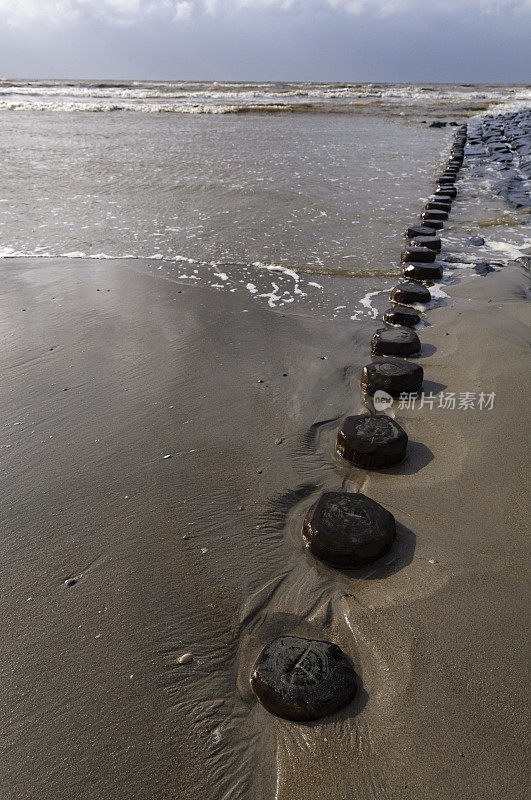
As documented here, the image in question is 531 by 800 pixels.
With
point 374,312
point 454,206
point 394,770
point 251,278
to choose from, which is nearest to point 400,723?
point 394,770

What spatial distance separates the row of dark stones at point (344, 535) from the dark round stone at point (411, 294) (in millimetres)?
831

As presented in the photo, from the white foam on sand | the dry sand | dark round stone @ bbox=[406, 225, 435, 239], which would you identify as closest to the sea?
the white foam on sand

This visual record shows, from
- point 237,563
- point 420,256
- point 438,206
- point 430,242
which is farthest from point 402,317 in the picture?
point 438,206

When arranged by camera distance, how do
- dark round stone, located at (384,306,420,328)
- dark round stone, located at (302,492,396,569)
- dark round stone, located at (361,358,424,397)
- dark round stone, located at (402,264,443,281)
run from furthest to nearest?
dark round stone, located at (402,264,443,281)
dark round stone, located at (384,306,420,328)
dark round stone, located at (361,358,424,397)
dark round stone, located at (302,492,396,569)

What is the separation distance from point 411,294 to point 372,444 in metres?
2.19

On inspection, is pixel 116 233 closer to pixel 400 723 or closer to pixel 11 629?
pixel 11 629

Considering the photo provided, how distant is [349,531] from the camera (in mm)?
1778

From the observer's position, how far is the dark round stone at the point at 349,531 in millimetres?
1759

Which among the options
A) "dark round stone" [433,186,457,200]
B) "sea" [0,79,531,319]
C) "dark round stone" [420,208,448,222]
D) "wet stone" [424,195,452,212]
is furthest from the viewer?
"dark round stone" [433,186,457,200]

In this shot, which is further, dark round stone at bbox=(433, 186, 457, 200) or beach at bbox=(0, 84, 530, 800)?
dark round stone at bbox=(433, 186, 457, 200)

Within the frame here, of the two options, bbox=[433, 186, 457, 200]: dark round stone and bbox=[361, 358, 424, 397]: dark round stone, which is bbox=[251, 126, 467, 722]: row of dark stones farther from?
bbox=[433, 186, 457, 200]: dark round stone

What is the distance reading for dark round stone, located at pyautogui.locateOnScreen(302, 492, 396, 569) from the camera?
1.76m

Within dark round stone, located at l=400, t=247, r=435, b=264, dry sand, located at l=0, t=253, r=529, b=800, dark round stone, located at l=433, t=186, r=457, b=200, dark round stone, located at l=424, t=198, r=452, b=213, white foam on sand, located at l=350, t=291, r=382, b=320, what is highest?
dark round stone, located at l=433, t=186, r=457, b=200

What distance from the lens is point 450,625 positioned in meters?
1.54
